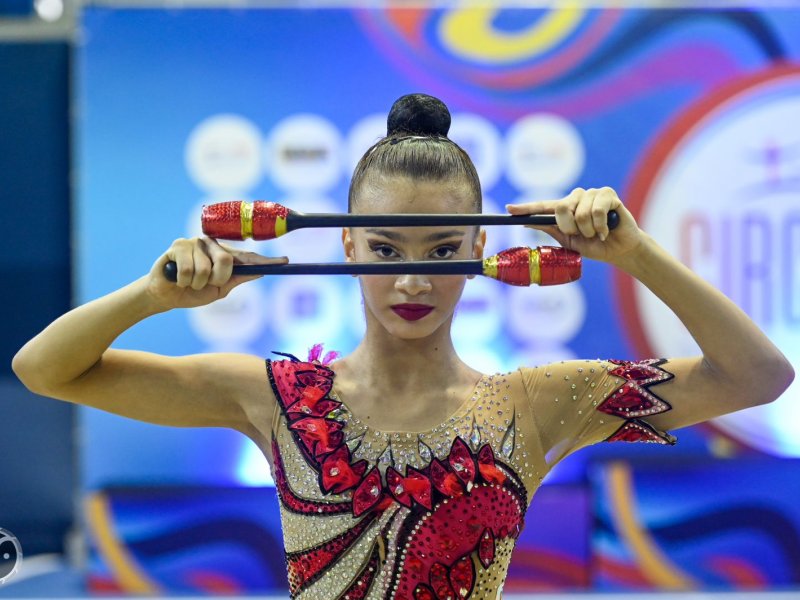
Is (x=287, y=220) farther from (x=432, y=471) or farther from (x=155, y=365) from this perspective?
(x=432, y=471)

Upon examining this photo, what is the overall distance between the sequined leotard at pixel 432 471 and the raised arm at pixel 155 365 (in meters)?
0.07

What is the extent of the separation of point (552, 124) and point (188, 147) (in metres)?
1.28

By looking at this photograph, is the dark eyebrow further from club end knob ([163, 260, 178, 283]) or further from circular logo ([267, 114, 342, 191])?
circular logo ([267, 114, 342, 191])

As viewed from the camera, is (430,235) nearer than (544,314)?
Yes

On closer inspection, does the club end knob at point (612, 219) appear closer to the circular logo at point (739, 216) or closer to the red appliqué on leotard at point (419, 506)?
the red appliqué on leotard at point (419, 506)

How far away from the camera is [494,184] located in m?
3.36

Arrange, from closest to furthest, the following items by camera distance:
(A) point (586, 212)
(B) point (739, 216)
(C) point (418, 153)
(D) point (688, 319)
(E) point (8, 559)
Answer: (A) point (586, 212) → (D) point (688, 319) → (C) point (418, 153) → (E) point (8, 559) → (B) point (739, 216)

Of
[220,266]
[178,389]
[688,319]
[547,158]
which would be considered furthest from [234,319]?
[688,319]

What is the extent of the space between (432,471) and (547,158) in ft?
6.91

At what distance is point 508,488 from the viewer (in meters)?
1.47

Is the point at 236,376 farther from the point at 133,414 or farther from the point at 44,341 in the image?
the point at 44,341

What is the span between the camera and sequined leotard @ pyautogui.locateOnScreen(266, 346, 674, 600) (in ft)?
4.69

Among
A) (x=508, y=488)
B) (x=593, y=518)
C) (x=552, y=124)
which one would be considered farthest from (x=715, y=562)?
(x=508, y=488)

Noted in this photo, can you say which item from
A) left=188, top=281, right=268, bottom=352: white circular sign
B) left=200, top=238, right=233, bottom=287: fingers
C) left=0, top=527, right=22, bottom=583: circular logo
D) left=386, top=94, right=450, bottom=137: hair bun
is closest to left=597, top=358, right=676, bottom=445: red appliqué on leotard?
left=386, top=94, right=450, bottom=137: hair bun
